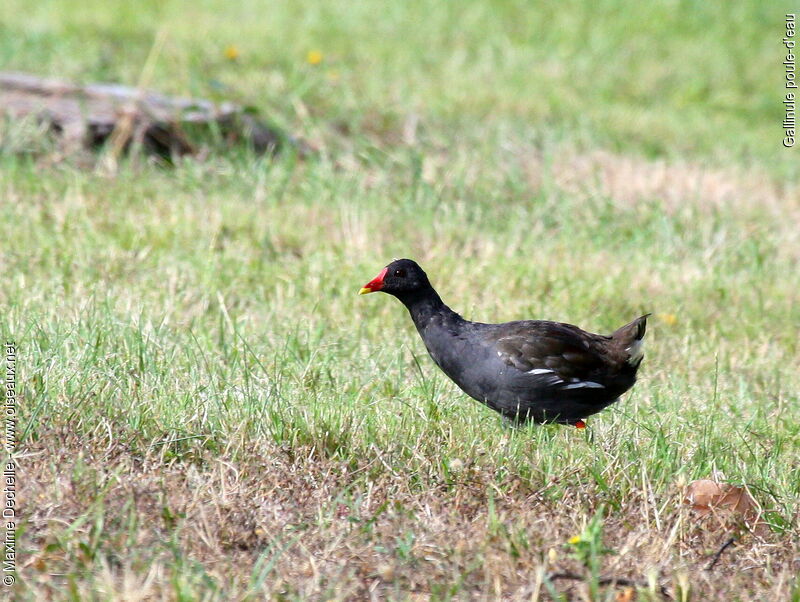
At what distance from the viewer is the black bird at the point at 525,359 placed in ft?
Answer: 15.5

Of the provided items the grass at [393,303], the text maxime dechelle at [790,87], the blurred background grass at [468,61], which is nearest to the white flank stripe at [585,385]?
the grass at [393,303]

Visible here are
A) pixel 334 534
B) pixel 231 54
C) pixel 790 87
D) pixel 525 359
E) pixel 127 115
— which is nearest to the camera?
pixel 334 534

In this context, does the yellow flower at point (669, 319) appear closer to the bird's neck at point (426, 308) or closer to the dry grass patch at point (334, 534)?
the bird's neck at point (426, 308)

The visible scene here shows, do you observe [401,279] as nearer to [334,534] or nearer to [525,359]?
[525,359]

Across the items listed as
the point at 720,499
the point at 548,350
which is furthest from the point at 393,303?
the point at 720,499

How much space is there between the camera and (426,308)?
5.06m

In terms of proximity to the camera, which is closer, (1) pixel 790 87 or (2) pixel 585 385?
(2) pixel 585 385

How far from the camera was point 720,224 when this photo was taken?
25.8ft

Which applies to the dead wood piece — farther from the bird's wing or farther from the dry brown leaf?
the dry brown leaf

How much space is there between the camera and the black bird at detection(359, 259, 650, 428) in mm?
4730

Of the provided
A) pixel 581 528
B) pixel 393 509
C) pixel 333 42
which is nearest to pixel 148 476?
pixel 393 509

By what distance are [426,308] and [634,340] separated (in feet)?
3.14

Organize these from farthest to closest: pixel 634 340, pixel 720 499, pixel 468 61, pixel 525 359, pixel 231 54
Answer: pixel 468 61
pixel 231 54
pixel 634 340
pixel 525 359
pixel 720 499

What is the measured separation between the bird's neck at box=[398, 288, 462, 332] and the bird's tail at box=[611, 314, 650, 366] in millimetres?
762
